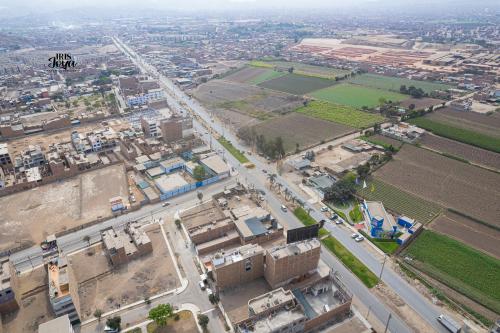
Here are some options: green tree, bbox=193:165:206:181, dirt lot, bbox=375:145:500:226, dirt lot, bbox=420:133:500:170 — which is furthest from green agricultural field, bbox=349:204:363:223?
dirt lot, bbox=420:133:500:170

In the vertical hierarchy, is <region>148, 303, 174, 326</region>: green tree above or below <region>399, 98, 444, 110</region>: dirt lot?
below

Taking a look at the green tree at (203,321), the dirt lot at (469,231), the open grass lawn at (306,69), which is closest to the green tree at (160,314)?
the green tree at (203,321)

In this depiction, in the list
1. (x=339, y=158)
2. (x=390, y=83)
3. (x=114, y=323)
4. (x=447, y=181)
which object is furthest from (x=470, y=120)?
(x=114, y=323)

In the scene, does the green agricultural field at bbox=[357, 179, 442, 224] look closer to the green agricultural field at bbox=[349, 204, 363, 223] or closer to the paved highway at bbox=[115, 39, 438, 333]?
the green agricultural field at bbox=[349, 204, 363, 223]

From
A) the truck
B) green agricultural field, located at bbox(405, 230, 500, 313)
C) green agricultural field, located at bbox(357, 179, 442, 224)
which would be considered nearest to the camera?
the truck

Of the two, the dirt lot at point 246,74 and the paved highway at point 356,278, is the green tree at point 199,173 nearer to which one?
the paved highway at point 356,278

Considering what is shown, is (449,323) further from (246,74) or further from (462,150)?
(246,74)
